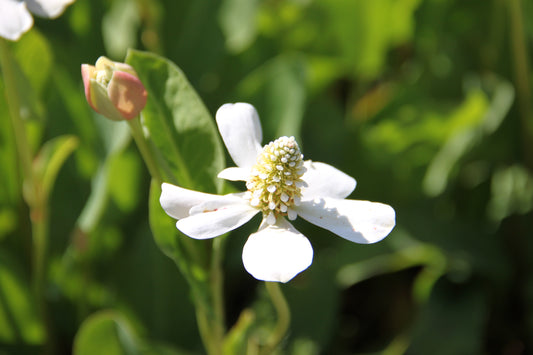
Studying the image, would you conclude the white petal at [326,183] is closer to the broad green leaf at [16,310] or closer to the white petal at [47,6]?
the white petal at [47,6]

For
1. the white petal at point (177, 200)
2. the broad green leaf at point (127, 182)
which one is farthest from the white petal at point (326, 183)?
the broad green leaf at point (127, 182)

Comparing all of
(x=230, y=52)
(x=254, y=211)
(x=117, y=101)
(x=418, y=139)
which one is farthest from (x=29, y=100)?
(x=418, y=139)

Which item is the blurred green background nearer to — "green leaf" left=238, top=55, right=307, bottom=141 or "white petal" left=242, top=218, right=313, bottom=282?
"green leaf" left=238, top=55, right=307, bottom=141

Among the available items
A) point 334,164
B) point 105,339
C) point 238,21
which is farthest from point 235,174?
point 238,21

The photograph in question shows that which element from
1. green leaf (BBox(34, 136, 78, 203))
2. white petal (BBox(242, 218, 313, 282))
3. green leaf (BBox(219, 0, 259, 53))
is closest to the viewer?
white petal (BBox(242, 218, 313, 282))

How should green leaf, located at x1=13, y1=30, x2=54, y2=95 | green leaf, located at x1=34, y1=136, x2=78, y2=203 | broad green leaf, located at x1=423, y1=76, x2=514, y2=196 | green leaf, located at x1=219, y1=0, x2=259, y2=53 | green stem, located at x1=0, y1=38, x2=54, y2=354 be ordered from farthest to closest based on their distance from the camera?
green leaf, located at x1=219, y1=0, x2=259, y2=53 < broad green leaf, located at x1=423, y1=76, x2=514, y2=196 < green leaf, located at x1=13, y1=30, x2=54, y2=95 < green leaf, located at x1=34, y1=136, x2=78, y2=203 < green stem, located at x1=0, y1=38, x2=54, y2=354

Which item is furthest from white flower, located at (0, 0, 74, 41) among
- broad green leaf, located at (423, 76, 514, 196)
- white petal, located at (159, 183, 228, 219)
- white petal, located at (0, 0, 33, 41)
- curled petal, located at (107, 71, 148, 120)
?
broad green leaf, located at (423, 76, 514, 196)

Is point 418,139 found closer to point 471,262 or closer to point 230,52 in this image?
point 471,262
